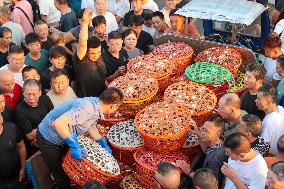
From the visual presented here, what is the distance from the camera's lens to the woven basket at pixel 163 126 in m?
5.05

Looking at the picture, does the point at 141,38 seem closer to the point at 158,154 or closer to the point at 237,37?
the point at 237,37

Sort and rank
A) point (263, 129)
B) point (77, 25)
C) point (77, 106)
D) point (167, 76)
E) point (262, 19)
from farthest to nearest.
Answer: point (77, 25) → point (262, 19) → point (167, 76) → point (263, 129) → point (77, 106)

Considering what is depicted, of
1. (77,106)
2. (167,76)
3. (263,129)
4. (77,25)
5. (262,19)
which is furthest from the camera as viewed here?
(77,25)

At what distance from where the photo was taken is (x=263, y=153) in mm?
5309

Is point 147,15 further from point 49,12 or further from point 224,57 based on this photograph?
point 224,57

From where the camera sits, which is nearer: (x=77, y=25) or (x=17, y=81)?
(x=17, y=81)

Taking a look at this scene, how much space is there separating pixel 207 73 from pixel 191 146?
1.37m

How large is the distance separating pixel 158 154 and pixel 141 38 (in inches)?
143

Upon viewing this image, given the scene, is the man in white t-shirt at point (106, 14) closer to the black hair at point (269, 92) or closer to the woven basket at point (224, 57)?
the woven basket at point (224, 57)

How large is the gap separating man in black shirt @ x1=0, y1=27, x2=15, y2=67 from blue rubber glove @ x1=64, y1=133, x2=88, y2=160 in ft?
10.1

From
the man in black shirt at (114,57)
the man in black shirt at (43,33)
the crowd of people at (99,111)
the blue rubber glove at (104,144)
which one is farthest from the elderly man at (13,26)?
the blue rubber glove at (104,144)

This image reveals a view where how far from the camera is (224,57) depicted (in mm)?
6977

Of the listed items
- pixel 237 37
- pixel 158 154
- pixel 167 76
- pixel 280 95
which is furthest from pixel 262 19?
pixel 158 154

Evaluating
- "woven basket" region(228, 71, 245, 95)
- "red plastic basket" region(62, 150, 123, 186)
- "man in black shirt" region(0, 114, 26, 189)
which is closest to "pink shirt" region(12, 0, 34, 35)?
"man in black shirt" region(0, 114, 26, 189)
